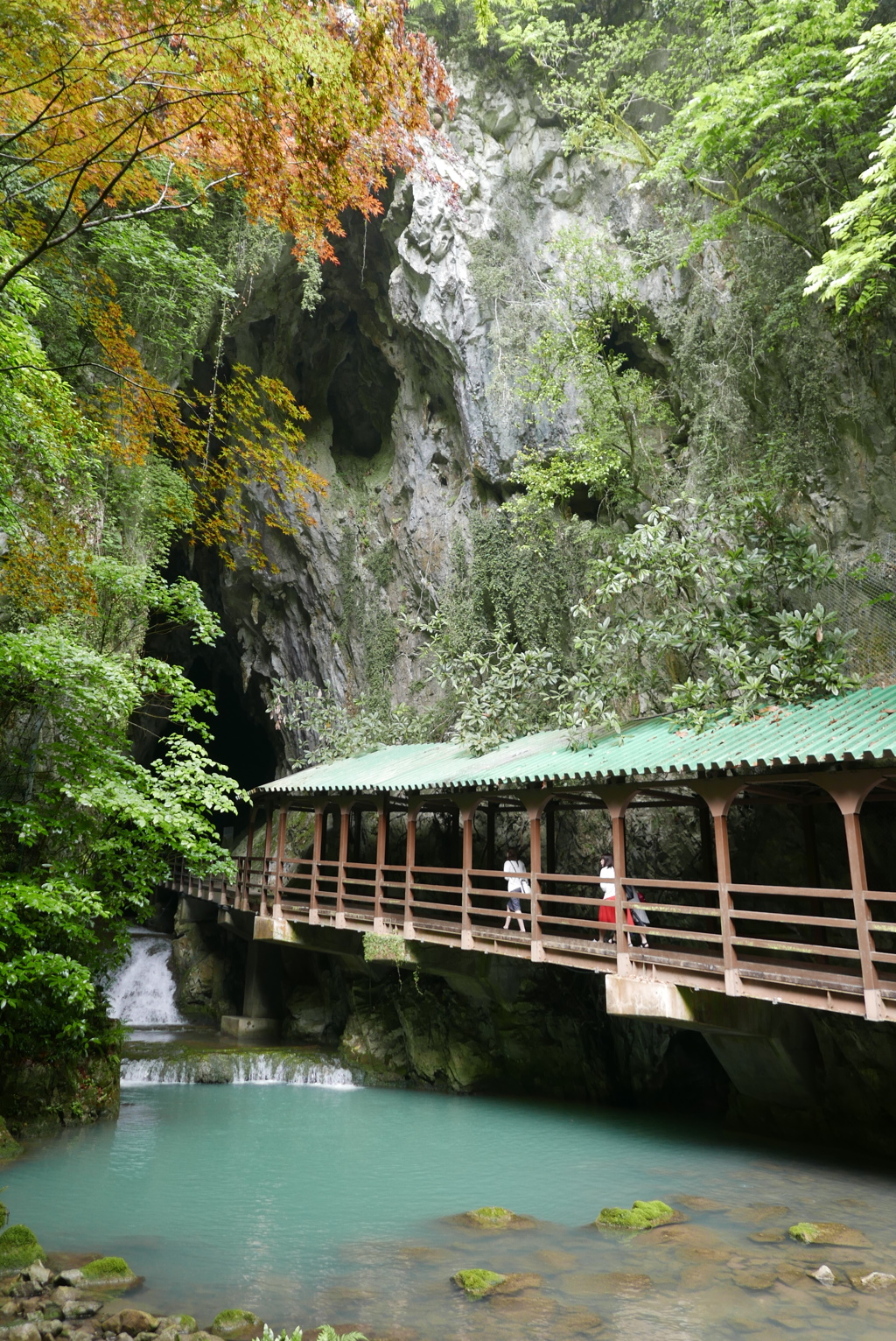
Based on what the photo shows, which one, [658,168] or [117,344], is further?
[117,344]

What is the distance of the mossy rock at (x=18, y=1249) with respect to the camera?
655 cm

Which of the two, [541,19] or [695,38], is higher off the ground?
[541,19]

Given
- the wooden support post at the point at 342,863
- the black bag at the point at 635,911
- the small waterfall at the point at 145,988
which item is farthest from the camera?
the small waterfall at the point at 145,988

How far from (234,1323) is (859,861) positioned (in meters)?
6.66

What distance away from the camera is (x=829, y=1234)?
747cm

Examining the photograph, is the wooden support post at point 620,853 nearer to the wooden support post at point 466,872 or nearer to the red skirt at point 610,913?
the red skirt at point 610,913

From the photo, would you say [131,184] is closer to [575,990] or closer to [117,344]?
[117,344]

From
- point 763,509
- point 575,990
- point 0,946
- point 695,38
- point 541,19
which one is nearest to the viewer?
point 0,946

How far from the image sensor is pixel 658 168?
13836 millimetres

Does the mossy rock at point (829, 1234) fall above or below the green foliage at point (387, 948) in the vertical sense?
below

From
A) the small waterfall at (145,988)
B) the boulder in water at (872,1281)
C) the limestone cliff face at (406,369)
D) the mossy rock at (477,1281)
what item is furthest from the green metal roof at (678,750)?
the small waterfall at (145,988)

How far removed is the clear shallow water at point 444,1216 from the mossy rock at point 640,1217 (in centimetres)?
18

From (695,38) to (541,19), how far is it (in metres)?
4.59

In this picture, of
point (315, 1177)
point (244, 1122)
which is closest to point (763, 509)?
point (315, 1177)
